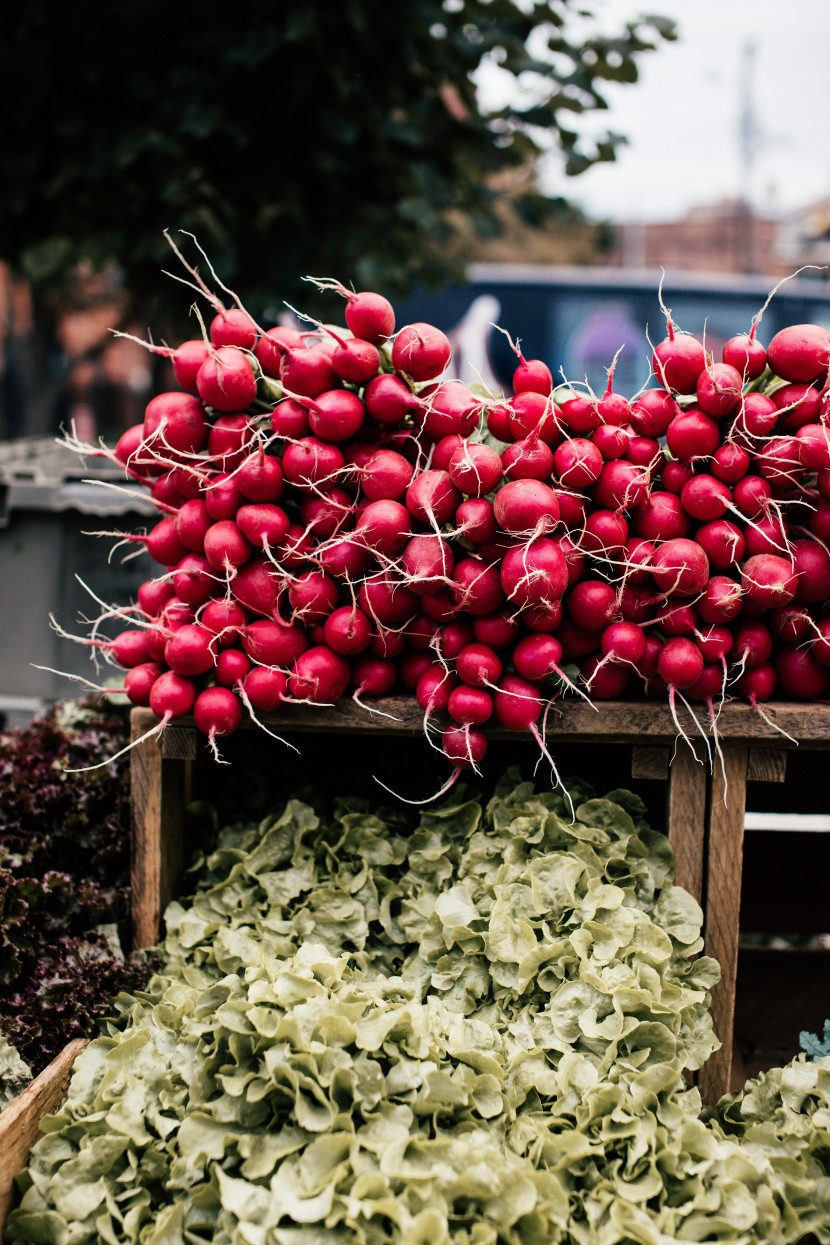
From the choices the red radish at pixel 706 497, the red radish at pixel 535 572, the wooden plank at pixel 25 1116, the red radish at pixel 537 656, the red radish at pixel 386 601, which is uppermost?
the red radish at pixel 706 497

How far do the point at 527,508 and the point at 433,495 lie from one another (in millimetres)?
199

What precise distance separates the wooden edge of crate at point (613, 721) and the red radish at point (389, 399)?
0.59m

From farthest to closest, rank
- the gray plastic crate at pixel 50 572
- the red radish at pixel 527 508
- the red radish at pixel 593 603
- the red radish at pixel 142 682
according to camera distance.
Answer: the gray plastic crate at pixel 50 572, the red radish at pixel 142 682, the red radish at pixel 593 603, the red radish at pixel 527 508

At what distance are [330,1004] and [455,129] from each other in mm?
4049

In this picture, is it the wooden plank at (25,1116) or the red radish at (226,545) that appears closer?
the wooden plank at (25,1116)

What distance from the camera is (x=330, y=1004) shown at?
165cm

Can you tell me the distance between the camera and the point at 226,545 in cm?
202

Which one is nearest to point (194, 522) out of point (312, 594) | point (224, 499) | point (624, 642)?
point (224, 499)

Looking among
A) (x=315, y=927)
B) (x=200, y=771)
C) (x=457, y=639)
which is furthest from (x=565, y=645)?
(x=200, y=771)

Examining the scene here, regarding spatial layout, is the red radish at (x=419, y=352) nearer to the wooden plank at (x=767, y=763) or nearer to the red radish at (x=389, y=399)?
the red radish at (x=389, y=399)

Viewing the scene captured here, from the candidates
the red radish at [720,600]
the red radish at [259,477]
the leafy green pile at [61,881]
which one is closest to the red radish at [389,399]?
the red radish at [259,477]

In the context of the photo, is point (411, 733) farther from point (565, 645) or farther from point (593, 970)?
point (593, 970)

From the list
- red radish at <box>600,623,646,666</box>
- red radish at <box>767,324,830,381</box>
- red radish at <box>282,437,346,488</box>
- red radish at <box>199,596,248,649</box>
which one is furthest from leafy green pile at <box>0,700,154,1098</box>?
red radish at <box>767,324,830,381</box>

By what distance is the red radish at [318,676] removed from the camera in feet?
6.66
